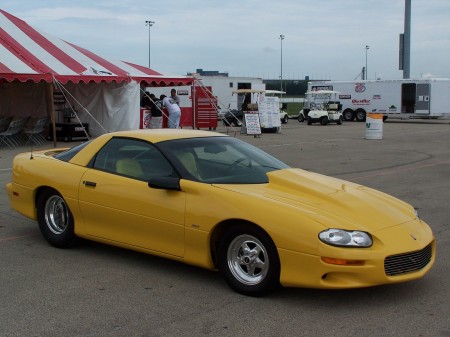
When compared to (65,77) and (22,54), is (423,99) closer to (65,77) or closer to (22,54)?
(65,77)

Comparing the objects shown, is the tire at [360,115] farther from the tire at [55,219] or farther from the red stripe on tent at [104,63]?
the tire at [55,219]

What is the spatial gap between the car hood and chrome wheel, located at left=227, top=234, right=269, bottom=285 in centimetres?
37

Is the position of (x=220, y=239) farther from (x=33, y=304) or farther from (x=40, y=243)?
(x=40, y=243)

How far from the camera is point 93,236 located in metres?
5.61

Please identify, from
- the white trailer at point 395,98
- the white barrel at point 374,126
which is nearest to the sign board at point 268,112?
the white barrel at point 374,126

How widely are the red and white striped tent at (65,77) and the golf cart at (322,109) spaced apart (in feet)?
49.9

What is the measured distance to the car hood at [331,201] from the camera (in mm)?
4484

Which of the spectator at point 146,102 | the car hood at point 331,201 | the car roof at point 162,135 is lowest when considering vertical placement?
the car hood at point 331,201

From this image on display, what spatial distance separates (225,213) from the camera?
182 inches

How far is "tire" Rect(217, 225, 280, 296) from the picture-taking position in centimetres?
444

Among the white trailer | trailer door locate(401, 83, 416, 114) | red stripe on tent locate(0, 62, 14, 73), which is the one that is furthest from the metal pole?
red stripe on tent locate(0, 62, 14, 73)

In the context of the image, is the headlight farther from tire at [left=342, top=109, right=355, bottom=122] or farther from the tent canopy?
tire at [left=342, top=109, right=355, bottom=122]

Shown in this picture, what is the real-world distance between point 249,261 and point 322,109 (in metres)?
32.5

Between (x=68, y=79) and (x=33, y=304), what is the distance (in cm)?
1370
